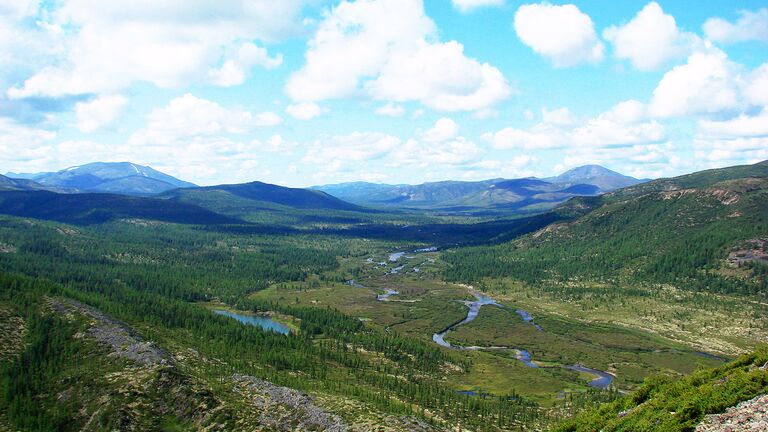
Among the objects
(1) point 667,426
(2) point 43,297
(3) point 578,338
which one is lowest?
(3) point 578,338

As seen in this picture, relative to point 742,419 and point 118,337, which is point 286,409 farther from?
Answer: point 742,419

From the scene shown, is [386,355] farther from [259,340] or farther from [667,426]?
[667,426]

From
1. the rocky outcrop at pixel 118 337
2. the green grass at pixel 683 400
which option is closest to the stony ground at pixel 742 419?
the green grass at pixel 683 400

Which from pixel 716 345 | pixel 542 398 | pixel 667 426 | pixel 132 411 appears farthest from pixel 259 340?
pixel 716 345

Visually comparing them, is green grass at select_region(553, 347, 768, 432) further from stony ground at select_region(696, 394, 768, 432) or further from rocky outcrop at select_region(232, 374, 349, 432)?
rocky outcrop at select_region(232, 374, 349, 432)

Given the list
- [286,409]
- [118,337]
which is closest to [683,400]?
[286,409]

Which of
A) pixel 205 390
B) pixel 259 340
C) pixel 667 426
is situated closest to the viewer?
pixel 667 426

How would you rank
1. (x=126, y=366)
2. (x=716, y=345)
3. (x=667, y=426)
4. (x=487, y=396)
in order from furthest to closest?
(x=716, y=345) → (x=487, y=396) → (x=126, y=366) → (x=667, y=426)

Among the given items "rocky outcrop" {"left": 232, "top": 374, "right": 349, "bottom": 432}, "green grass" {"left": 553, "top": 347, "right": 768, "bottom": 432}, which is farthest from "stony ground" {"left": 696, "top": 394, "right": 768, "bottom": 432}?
"rocky outcrop" {"left": 232, "top": 374, "right": 349, "bottom": 432}

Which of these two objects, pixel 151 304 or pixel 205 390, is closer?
pixel 205 390

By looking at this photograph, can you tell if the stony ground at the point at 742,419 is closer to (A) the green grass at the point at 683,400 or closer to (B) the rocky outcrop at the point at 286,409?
(A) the green grass at the point at 683,400
